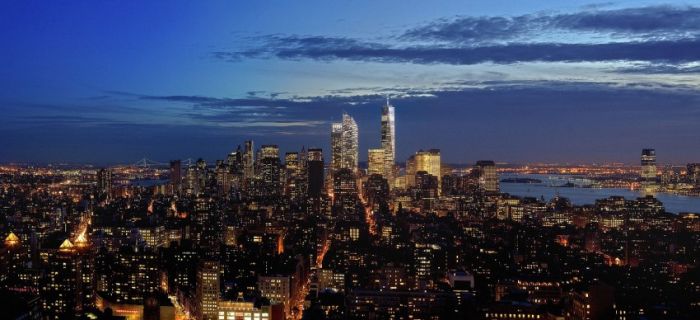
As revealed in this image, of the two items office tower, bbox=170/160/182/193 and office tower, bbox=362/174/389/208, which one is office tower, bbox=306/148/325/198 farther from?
office tower, bbox=170/160/182/193

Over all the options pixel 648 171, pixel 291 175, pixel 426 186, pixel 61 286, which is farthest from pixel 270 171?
pixel 61 286

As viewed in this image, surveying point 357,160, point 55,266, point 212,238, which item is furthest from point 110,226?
point 357,160

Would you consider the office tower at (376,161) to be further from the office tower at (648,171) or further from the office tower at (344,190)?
the office tower at (648,171)

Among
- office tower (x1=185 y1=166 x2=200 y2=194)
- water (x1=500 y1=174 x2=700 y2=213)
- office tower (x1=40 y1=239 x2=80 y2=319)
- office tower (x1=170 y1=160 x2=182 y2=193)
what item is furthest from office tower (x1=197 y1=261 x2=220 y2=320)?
office tower (x1=170 y1=160 x2=182 y2=193)

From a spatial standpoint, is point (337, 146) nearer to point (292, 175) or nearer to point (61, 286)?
point (292, 175)

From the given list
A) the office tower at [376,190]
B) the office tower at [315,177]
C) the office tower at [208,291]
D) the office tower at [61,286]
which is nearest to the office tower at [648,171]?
the office tower at [376,190]
